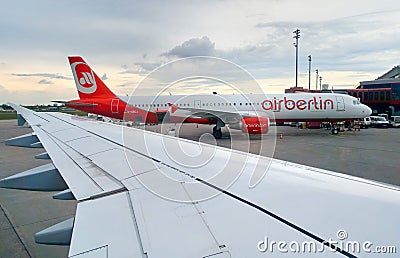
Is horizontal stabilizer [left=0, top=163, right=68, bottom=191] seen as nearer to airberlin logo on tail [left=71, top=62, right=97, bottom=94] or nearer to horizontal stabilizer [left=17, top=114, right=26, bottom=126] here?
horizontal stabilizer [left=17, top=114, right=26, bottom=126]

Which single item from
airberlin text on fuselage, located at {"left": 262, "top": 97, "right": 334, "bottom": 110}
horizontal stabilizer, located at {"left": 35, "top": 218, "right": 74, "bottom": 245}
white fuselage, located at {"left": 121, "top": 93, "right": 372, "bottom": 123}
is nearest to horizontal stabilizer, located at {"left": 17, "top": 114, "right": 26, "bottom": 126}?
horizontal stabilizer, located at {"left": 35, "top": 218, "right": 74, "bottom": 245}

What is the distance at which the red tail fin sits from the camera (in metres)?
18.6

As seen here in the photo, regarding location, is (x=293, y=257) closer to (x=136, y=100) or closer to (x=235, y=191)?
(x=235, y=191)

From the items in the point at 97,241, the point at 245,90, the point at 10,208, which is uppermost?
the point at 245,90

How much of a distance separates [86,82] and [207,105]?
8.50 meters

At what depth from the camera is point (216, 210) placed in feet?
4.90

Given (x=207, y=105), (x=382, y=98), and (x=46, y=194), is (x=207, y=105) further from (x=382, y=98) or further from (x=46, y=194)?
(x=382, y=98)

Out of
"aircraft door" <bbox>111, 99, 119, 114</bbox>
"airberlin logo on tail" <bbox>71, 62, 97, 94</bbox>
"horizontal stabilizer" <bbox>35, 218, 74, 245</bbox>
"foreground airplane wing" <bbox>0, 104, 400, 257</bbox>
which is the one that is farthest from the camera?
"aircraft door" <bbox>111, 99, 119, 114</bbox>

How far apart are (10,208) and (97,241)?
16.9 ft

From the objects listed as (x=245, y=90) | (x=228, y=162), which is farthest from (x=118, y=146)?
(x=245, y=90)

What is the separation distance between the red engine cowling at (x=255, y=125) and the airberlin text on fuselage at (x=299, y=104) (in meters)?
2.62

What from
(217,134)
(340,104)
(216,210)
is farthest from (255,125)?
(216,210)

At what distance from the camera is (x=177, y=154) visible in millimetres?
3111

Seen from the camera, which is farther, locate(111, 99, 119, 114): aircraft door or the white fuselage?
locate(111, 99, 119, 114): aircraft door
